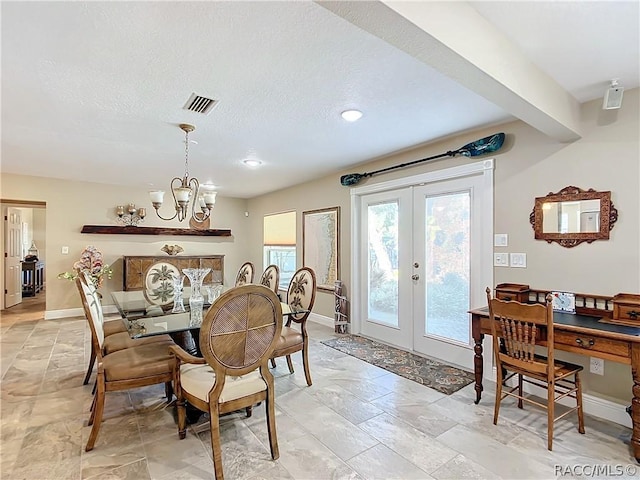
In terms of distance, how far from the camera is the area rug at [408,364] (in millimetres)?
3094

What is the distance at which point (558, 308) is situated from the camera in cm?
270

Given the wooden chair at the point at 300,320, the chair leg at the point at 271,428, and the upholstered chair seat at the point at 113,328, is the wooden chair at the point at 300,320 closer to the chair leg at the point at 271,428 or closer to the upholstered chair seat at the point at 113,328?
the chair leg at the point at 271,428

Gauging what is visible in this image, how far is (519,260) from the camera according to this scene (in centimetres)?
298

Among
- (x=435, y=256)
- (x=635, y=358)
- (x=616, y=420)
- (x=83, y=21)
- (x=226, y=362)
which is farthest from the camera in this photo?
(x=435, y=256)

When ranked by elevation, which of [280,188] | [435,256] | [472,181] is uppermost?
[280,188]

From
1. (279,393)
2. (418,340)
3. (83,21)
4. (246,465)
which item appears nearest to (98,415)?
(246,465)

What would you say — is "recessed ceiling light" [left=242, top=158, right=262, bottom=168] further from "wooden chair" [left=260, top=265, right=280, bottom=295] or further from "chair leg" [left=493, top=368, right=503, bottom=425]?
"chair leg" [left=493, top=368, right=503, bottom=425]

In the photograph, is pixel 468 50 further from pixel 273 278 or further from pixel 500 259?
pixel 273 278

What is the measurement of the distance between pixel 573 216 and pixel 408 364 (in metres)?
2.04

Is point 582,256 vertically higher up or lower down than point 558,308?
higher up

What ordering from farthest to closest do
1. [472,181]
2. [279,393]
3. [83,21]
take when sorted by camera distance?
1. [472,181]
2. [279,393]
3. [83,21]

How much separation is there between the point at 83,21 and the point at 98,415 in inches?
87.4

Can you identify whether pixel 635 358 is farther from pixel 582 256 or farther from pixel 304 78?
pixel 304 78

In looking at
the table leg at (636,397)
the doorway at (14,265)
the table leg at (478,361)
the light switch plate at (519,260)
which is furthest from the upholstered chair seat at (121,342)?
the doorway at (14,265)
